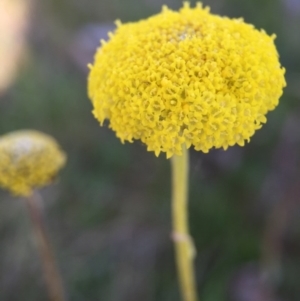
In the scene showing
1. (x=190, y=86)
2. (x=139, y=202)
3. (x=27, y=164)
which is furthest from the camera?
(x=139, y=202)

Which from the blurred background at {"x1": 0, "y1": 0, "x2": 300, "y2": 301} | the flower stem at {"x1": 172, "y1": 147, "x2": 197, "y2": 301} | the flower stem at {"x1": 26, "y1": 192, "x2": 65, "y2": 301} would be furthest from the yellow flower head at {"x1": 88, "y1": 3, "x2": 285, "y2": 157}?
the blurred background at {"x1": 0, "y1": 0, "x2": 300, "y2": 301}

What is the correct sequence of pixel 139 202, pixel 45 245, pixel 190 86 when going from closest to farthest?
1. pixel 190 86
2. pixel 45 245
3. pixel 139 202

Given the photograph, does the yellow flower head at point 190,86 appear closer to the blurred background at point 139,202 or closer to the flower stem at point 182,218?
the flower stem at point 182,218

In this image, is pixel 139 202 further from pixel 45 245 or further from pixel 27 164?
pixel 27 164

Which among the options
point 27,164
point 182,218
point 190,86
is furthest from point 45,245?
point 190,86

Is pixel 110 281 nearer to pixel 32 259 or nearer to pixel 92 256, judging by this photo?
pixel 92 256

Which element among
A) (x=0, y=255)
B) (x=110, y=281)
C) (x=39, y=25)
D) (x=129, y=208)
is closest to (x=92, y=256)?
(x=110, y=281)
